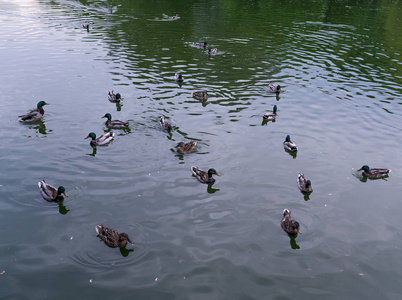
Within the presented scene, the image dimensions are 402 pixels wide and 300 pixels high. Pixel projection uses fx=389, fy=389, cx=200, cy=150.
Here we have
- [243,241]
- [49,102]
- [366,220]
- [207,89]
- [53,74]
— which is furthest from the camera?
[53,74]

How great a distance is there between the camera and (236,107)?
24.9 metres

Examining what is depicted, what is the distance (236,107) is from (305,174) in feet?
26.8

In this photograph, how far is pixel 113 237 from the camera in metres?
13.1

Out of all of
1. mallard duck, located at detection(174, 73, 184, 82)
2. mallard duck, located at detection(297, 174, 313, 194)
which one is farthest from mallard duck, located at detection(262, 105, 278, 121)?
mallard duck, located at detection(174, 73, 184, 82)

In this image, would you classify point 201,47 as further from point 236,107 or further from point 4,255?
point 4,255

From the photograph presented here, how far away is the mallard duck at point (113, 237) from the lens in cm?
1309

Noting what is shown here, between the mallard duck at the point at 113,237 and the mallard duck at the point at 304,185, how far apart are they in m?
7.67

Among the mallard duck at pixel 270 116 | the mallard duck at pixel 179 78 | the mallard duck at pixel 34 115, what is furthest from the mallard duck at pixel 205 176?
the mallard duck at pixel 179 78

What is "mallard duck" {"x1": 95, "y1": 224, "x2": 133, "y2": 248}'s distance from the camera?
13086 mm

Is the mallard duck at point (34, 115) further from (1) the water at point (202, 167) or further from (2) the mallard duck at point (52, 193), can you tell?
(2) the mallard duck at point (52, 193)

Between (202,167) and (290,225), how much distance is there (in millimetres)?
5548

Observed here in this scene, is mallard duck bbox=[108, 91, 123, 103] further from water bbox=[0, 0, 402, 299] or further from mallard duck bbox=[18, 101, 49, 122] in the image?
mallard duck bbox=[18, 101, 49, 122]

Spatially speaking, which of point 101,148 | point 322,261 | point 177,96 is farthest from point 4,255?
point 177,96

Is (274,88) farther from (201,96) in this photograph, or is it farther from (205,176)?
(205,176)
